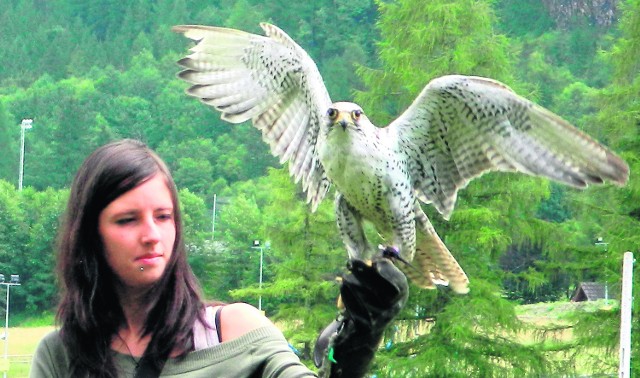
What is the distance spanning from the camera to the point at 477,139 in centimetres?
584

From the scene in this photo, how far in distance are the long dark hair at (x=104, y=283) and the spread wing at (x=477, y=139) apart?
8.97 feet

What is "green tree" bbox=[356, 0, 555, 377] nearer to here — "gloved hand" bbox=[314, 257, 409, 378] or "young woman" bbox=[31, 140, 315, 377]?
"gloved hand" bbox=[314, 257, 409, 378]

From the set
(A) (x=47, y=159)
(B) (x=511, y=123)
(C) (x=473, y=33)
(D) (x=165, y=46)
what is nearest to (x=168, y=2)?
(D) (x=165, y=46)

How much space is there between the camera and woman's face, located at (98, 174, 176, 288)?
2729 millimetres

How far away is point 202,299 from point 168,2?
7646 centimetres

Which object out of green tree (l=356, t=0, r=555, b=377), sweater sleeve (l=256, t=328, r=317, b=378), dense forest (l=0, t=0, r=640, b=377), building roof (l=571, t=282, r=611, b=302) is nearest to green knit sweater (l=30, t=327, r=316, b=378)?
sweater sleeve (l=256, t=328, r=317, b=378)

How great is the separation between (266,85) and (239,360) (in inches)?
159

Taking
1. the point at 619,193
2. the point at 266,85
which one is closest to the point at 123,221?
the point at 266,85

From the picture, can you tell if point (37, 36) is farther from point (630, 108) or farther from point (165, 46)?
point (630, 108)

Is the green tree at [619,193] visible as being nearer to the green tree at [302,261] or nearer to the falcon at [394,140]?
the green tree at [302,261]

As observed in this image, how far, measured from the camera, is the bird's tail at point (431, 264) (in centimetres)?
588

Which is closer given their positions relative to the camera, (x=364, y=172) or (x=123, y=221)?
(x=123, y=221)

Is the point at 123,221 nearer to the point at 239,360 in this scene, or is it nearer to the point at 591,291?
the point at 239,360

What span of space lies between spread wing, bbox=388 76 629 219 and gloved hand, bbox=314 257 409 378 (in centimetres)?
248
